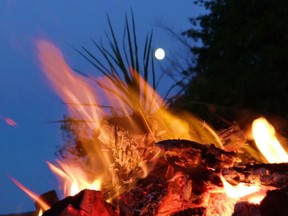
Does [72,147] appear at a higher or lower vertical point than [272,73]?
higher

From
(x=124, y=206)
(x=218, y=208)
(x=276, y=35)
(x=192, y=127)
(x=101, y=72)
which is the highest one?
(x=276, y=35)

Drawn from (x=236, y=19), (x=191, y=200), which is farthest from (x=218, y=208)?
(x=236, y=19)

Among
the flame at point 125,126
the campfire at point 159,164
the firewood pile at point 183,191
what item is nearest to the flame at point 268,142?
the campfire at point 159,164

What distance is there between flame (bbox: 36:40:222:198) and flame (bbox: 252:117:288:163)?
0.41 m

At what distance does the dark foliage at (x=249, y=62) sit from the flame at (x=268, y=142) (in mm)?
3504

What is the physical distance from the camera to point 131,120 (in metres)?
4.19

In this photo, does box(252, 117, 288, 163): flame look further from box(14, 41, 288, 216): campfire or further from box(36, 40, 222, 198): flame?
box(36, 40, 222, 198): flame

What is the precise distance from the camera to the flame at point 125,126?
406cm

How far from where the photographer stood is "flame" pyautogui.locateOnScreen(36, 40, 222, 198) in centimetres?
406

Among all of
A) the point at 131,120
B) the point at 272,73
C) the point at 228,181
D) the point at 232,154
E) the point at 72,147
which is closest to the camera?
the point at 228,181

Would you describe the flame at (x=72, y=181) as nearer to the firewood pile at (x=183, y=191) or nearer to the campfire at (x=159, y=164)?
the campfire at (x=159, y=164)

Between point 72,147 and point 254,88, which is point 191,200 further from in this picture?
point 72,147

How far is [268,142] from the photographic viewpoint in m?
3.48

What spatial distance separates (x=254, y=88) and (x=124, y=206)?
4814 millimetres
